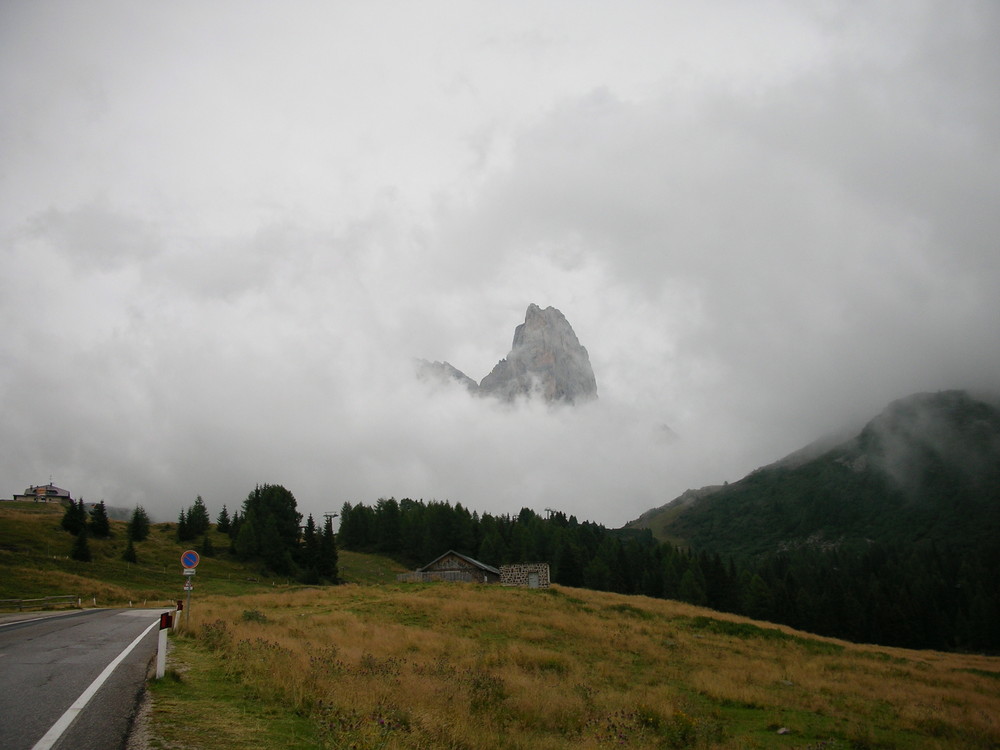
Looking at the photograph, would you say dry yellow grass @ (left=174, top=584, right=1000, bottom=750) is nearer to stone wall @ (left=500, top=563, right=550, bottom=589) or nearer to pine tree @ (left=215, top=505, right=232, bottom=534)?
stone wall @ (left=500, top=563, right=550, bottom=589)

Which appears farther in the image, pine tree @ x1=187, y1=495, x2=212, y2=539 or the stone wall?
pine tree @ x1=187, y1=495, x2=212, y2=539

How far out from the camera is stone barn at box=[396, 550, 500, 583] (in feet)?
214

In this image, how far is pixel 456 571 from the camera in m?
65.8

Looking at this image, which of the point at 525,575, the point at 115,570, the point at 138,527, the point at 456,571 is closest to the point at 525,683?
the point at 525,575

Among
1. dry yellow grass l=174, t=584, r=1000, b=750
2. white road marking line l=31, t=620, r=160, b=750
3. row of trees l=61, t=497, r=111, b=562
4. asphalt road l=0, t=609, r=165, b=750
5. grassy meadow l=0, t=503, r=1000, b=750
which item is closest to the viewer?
white road marking line l=31, t=620, r=160, b=750

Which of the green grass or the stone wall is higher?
the green grass

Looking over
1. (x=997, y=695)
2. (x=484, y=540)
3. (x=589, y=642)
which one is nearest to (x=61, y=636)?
(x=589, y=642)

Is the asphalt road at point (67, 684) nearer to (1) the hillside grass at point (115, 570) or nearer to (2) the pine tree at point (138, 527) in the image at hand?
(1) the hillside grass at point (115, 570)

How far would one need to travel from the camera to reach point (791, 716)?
17.2 metres

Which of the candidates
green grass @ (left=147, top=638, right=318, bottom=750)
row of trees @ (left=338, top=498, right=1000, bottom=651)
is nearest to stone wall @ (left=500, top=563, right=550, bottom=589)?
row of trees @ (left=338, top=498, right=1000, bottom=651)

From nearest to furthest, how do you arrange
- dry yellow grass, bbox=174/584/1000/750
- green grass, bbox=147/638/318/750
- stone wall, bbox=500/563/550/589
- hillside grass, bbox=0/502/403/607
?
green grass, bbox=147/638/318/750
dry yellow grass, bbox=174/584/1000/750
hillside grass, bbox=0/502/403/607
stone wall, bbox=500/563/550/589

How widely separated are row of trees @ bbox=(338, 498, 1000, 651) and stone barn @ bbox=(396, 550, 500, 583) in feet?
103

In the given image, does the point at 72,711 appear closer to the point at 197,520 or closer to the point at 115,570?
the point at 115,570

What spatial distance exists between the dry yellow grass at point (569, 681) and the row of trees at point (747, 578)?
52236mm
